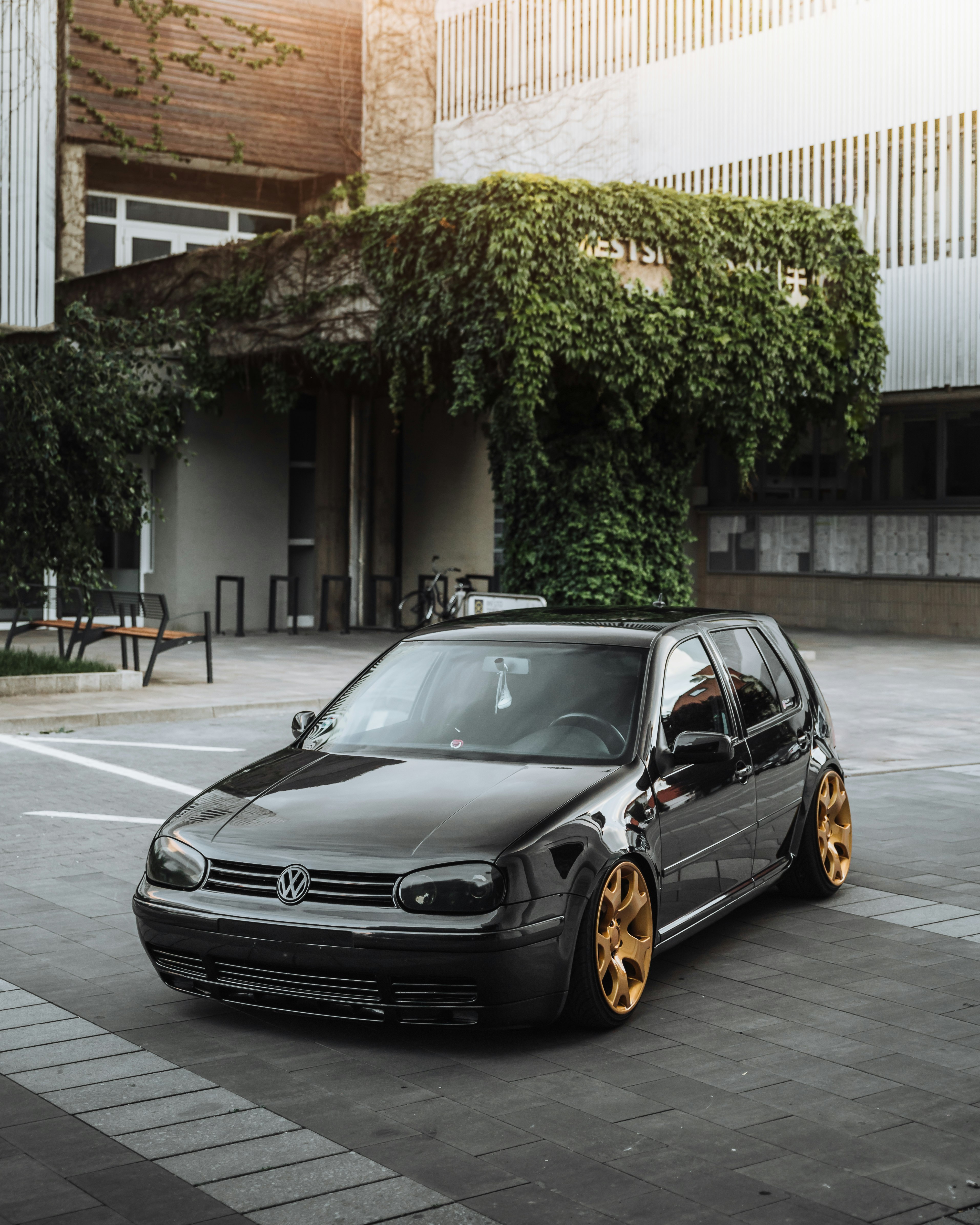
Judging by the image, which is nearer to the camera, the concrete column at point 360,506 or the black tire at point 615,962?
the black tire at point 615,962

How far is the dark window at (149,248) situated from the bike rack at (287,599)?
Result: 5821mm

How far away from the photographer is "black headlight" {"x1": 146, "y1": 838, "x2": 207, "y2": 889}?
16.5 feet

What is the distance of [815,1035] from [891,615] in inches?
876

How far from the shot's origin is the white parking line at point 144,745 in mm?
11742

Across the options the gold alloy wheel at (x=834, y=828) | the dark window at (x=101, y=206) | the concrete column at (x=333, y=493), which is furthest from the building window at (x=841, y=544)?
the gold alloy wheel at (x=834, y=828)

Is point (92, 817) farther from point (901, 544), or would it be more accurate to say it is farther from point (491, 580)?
point (901, 544)

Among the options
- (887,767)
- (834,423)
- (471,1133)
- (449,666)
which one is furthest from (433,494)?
(471,1133)

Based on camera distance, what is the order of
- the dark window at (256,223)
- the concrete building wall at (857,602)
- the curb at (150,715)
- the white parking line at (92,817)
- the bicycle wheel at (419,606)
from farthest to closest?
the dark window at (256,223) < the concrete building wall at (857,602) < the bicycle wheel at (419,606) < the curb at (150,715) < the white parking line at (92,817)

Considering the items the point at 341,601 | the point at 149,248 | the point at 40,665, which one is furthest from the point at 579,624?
the point at 149,248

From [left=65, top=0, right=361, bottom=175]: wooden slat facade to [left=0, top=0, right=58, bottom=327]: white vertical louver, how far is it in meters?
6.37

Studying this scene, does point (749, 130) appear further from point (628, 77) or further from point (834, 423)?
point (834, 423)

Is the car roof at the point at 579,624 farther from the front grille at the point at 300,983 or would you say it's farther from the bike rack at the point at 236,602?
the bike rack at the point at 236,602

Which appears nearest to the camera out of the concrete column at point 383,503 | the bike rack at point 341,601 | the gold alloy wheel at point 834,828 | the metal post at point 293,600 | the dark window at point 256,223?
the gold alloy wheel at point 834,828

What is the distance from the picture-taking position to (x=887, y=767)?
1135cm
